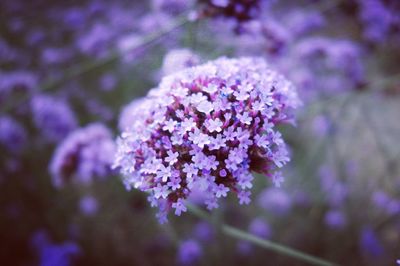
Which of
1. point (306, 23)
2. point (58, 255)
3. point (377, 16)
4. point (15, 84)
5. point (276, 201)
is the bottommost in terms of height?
point (58, 255)

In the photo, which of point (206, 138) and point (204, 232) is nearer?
point (206, 138)

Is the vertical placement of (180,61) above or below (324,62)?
below

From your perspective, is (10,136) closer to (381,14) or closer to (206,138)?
(206,138)

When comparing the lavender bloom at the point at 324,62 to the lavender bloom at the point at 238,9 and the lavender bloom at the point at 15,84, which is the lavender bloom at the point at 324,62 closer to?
the lavender bloom at the point at 238,9

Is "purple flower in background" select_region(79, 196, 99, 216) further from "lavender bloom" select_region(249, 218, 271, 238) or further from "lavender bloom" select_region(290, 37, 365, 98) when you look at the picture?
"lavender bloom" select_region(290, 37, 365, 98)

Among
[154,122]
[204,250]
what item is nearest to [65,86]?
[204,250]

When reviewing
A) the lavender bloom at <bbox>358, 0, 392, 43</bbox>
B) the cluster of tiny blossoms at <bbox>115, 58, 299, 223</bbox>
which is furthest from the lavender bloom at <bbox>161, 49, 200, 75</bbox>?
the lavender bloom at <bbox>358, 0, 392, 43</bbox>

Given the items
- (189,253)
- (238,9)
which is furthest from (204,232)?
(238,9)
